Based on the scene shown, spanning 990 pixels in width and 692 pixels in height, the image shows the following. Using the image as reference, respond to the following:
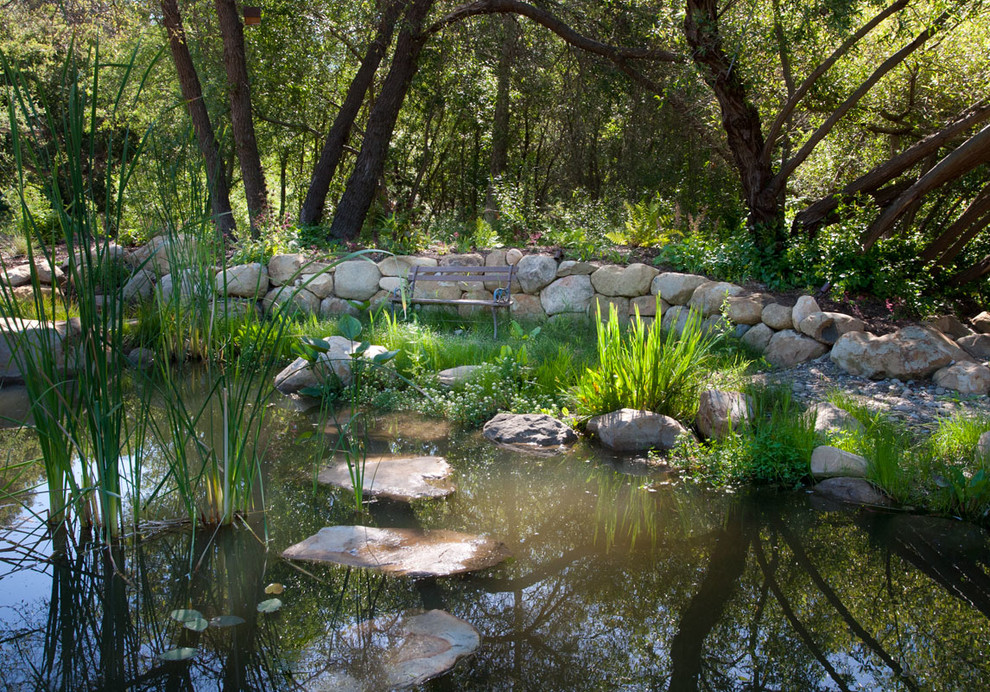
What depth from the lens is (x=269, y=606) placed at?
2.41m

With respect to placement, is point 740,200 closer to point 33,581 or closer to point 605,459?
point 605,459

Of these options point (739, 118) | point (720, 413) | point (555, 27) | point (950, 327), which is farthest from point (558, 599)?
point (555, 27)

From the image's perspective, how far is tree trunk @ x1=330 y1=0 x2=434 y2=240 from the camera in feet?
29.6

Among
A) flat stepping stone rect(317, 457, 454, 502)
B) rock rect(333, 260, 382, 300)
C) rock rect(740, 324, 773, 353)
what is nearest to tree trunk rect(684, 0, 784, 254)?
rock rect(740, 324, 773, 353)

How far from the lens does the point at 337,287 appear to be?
7879 millimetres

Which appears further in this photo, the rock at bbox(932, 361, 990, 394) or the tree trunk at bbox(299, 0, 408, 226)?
the tree trunk at bbox(299, 0, 408, 226)

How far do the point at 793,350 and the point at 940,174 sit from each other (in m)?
2.14

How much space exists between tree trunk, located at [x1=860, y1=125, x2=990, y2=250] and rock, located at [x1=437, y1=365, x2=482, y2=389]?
390cm

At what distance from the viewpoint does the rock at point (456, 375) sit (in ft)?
17.2

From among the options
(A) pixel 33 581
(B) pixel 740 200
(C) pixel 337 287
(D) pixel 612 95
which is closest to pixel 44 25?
(C) pixel 337 287

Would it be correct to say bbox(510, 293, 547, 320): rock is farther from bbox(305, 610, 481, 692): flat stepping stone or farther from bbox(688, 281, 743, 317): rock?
bbox(305, 610, 481, 692): flat stepping stone

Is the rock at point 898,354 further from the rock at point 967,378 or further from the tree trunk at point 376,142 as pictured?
the tree trunk at point 376,142

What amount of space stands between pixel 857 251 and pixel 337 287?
5285 mm

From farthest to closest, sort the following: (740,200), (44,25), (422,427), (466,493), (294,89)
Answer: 1. (294,89)
2. (740,200)
3. (44,25)
4. (422,427)
5. (466,493)
